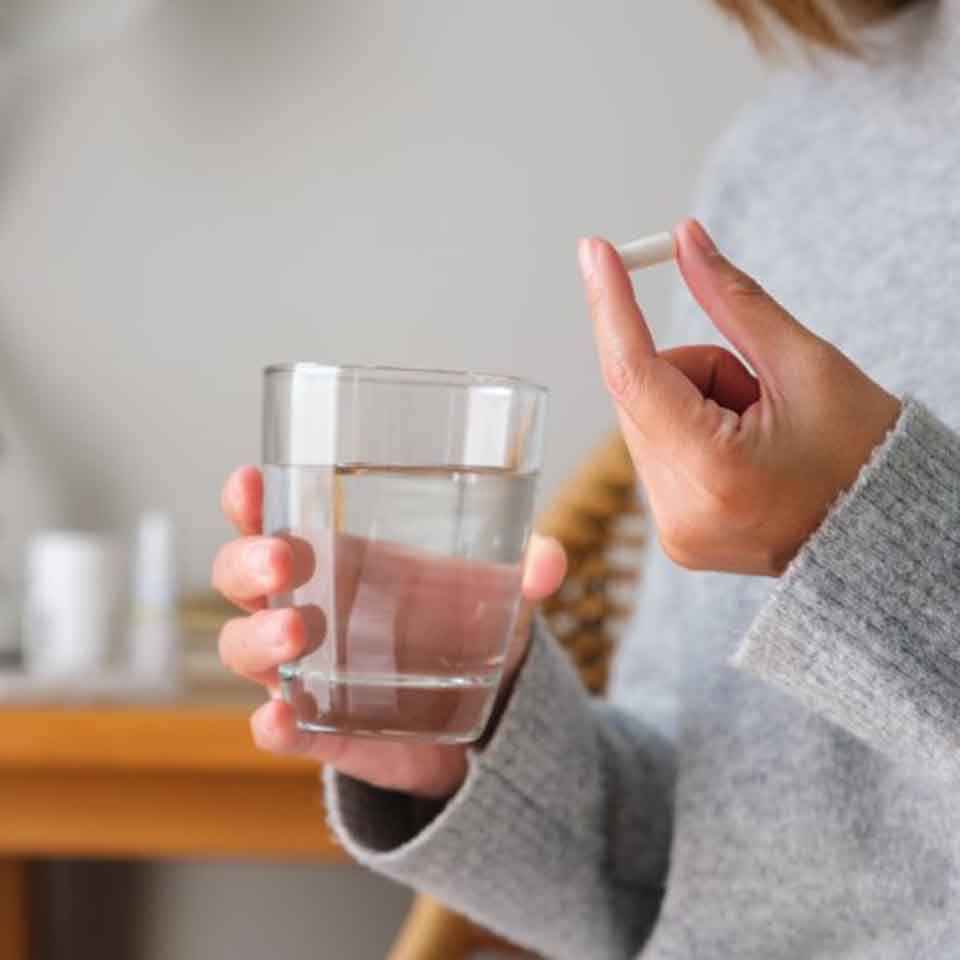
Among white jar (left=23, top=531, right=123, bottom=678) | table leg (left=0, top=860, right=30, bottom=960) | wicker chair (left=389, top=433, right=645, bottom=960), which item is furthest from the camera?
table leg (left=0, top=860, right=30, bottom=960)

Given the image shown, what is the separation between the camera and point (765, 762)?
0.67 meters

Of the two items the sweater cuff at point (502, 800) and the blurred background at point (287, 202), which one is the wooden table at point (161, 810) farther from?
the sweater cuff at point (502, 800)

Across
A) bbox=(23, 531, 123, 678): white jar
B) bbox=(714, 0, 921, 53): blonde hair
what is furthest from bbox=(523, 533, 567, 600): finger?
bbox=(23, 531, 123, 678): white jar

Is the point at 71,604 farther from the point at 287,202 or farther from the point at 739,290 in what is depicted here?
the point at 739,290

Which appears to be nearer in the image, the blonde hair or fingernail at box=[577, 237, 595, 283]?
fingernail at box=[577, 237, 595, 283]

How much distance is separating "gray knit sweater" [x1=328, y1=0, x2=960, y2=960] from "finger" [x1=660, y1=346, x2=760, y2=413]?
0.31 feet

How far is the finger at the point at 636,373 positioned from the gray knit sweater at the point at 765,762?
14 centimetres

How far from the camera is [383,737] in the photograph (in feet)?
1.60

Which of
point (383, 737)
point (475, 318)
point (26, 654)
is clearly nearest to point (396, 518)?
point (383, 737)

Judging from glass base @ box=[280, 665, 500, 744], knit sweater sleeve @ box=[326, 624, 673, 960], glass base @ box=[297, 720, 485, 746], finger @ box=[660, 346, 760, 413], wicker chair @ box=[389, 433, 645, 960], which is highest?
finger @ box=[660, 346, 760, 413]

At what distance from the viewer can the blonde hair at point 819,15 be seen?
728 mm

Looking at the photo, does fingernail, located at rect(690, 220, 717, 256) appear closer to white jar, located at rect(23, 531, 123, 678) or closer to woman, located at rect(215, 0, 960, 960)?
woman, located at rect(215, 0, 960, 960)

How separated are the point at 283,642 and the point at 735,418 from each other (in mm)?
160

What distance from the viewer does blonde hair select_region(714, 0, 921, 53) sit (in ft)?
2.39
